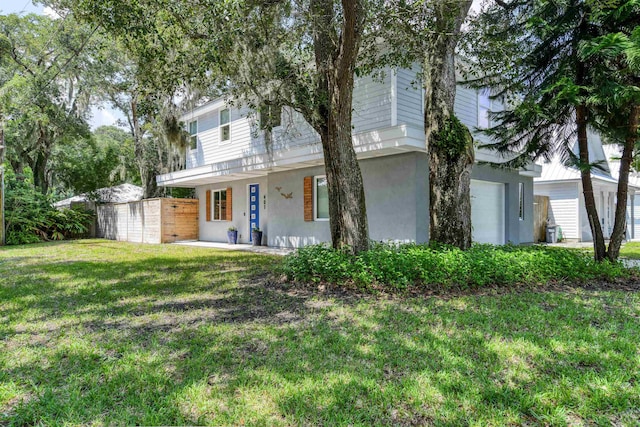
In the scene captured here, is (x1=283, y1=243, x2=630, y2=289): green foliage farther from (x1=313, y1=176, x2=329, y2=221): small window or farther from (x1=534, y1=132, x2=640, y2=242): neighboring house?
(x1=534, y1=132, x2=640, y2=242): neighboring house

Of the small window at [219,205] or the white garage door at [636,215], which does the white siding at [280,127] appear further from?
the white garage door at [636,215]

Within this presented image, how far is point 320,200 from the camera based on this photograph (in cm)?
1043

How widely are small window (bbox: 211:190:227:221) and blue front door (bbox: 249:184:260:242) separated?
157 centimetres

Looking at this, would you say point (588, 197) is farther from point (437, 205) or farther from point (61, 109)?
point (61, 109)

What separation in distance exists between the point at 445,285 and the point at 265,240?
7.90 m

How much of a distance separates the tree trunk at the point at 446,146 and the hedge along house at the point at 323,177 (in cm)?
104

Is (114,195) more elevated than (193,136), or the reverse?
(193,136)

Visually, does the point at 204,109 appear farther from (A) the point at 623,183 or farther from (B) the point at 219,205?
(A) the point at 623,183

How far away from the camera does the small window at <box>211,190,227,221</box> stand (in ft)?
46.1

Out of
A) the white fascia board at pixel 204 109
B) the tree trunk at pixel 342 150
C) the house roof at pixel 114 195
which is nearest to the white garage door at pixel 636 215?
the tree trunk at pixel 342 150

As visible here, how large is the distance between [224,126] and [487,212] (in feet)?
30.1

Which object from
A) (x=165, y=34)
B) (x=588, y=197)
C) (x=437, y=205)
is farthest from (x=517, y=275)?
(x=165, y=34)

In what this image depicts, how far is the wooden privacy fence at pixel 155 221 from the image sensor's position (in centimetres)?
1385

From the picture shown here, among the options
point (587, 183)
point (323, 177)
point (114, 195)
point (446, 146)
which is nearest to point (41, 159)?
point (114, 195)
